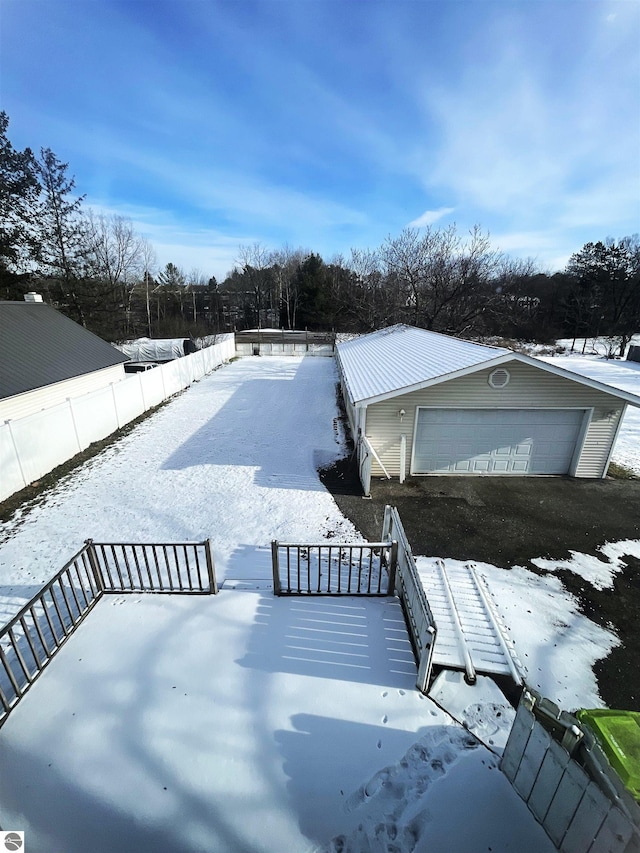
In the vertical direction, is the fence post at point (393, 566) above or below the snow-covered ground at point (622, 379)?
above

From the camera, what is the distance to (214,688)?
382 centimetres

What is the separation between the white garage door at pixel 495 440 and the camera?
950cm

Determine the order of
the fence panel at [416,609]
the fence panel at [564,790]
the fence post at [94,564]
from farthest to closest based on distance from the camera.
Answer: the fence post at [94,564] → the fence panel at [416,609] → the fence panel at [564,790]

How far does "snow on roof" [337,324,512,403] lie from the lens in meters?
9.06

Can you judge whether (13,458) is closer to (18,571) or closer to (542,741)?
(18,571)

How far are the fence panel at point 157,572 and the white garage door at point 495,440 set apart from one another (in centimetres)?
634

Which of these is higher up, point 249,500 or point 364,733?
point 364,733

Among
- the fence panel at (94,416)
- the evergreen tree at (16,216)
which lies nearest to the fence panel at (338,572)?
the fence panel at (94,416)

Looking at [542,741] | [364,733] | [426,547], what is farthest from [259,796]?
[426,547]

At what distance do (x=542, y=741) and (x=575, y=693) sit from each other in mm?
2295

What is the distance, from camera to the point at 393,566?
499cm

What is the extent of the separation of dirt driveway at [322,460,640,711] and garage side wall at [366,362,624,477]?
1.10 meters

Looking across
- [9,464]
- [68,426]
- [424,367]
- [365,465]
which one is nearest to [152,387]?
[68,426]
